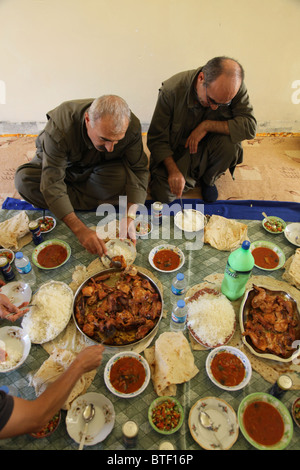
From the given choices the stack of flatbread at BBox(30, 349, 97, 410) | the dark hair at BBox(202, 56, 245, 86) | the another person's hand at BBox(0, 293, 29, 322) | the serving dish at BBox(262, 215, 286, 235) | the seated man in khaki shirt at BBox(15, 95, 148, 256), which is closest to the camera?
the stack of flatbread at BBox(30, 349, 97, 410)

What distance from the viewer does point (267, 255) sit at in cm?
271

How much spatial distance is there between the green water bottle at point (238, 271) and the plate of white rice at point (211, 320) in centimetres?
8

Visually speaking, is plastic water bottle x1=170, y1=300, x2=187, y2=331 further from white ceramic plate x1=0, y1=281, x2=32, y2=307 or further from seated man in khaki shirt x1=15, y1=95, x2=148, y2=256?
white ceramic plate x1=0, y1=281, x2=32, y2=307

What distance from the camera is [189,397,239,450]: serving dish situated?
1.72 meters

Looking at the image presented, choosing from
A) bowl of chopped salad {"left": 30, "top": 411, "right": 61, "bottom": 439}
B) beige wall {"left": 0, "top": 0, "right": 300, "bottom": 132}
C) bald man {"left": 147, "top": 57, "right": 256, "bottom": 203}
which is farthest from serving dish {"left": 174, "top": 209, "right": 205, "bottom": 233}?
beige wall {"left": 0, "top": 0, "right": 300, "bottom": 132}

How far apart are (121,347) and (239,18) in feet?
12.6

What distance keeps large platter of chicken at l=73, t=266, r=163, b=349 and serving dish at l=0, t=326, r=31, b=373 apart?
36 cm

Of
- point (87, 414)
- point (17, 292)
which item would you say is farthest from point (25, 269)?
point (87, 414)

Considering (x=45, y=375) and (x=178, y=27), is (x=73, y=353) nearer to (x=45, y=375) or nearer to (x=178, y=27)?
(x=45, y=375)

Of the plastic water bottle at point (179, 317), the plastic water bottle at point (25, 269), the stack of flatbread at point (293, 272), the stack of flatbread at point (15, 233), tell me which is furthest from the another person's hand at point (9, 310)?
the stack of flatbread at point (293, 272)

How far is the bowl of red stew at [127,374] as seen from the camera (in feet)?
6.20

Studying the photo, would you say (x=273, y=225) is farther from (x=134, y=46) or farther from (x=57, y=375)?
(x=134, y=46)

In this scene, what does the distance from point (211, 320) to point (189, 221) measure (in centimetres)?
109

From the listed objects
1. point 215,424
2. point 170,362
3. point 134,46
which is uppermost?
point 134,46
